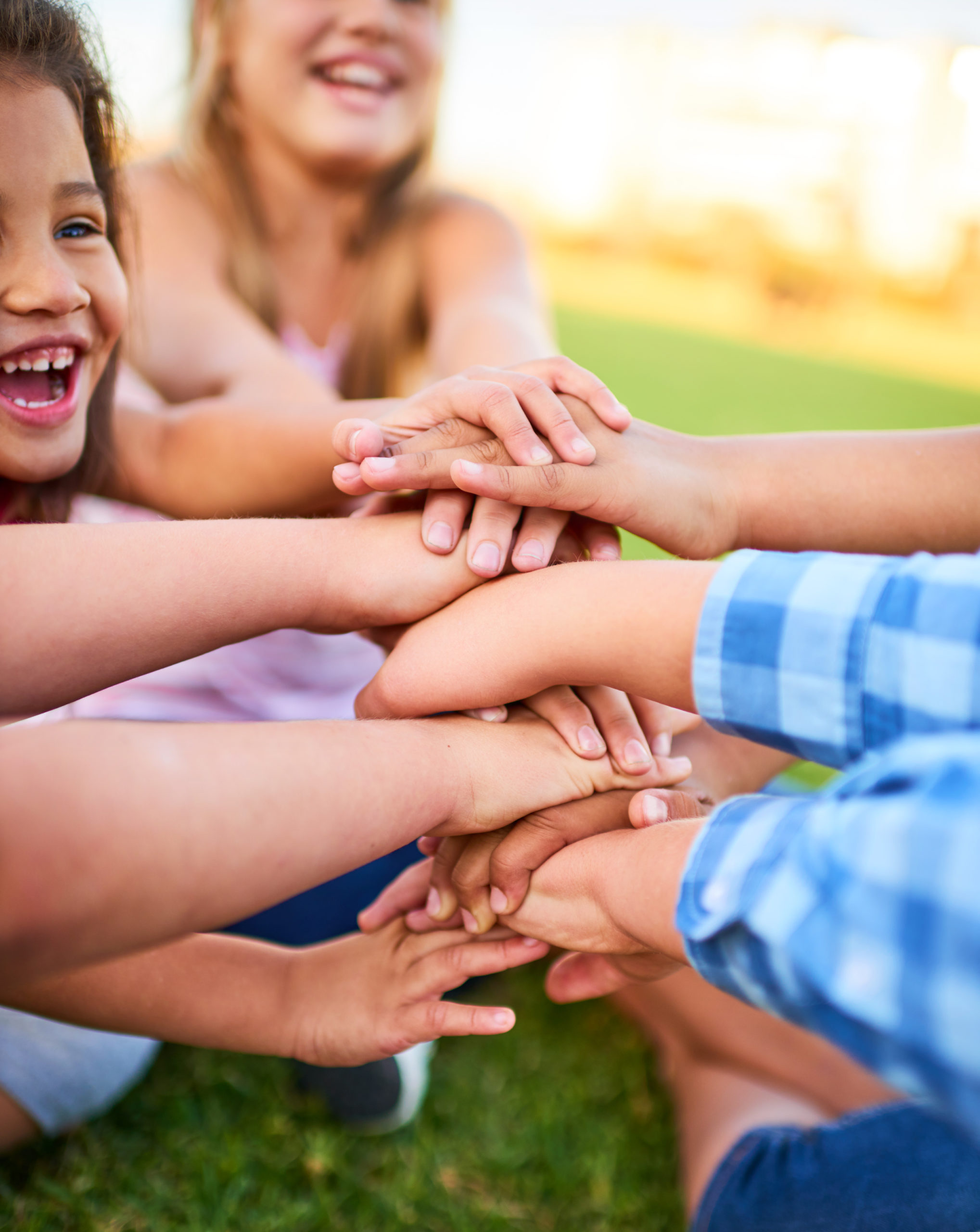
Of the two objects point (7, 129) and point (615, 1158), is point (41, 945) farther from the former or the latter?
point (615, 1158)

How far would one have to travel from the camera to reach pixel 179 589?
32.9 inches

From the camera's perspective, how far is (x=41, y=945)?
22.5 inches

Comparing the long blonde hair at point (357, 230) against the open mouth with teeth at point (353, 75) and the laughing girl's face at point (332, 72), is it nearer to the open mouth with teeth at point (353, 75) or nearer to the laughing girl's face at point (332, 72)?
the laughing girl's face at point (332, 72)

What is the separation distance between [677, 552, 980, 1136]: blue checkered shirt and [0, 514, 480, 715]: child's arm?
307mm

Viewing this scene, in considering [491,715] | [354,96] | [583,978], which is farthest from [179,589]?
[354,96]

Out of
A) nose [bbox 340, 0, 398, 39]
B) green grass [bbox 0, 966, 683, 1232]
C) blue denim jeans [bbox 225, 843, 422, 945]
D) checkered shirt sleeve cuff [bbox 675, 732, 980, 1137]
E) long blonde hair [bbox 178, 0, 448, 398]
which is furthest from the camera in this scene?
long blonde hair [bbox 178, 0, 448, 398]

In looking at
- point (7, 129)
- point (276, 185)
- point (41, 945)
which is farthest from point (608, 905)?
point (276, 185)

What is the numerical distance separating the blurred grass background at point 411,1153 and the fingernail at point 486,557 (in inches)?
26.2

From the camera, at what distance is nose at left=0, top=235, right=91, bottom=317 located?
87 centimetres

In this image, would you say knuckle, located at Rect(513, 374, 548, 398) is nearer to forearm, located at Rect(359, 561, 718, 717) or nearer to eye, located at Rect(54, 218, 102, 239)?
forearm, located at Rect(359, 561, 718, 717)

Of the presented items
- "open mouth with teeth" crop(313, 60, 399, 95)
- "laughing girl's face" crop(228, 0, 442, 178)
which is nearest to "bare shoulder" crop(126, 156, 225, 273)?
"laughing girl's face" crop(228, 0, 442, 178)

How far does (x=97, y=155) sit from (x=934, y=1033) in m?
1.06

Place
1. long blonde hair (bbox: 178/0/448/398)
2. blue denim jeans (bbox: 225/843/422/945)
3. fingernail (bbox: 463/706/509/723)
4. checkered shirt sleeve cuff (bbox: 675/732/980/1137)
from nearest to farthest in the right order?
1. checkered shirt sleeve cuff (bbox: 675/732/980/1137)
2. fingernail (bbox: 463/706/509/723)
3. blue denim jeans (bbox: 225/843/422/945)
4. long blonde hair (bbox: 178/0/448/398)

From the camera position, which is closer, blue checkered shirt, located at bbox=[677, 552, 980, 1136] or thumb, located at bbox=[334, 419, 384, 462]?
blue checkered shirt, located at bbox=[677, 552, 980, 1136]
